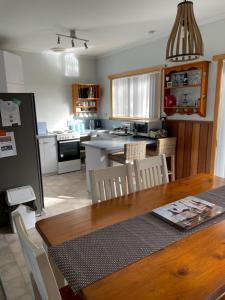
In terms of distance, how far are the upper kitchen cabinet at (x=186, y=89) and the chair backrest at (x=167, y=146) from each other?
0.51m

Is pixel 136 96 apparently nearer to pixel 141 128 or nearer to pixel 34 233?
pixel 141 128

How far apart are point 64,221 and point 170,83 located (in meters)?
3.10

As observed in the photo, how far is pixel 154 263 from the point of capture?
0.99 meters

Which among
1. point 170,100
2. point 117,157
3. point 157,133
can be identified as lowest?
point 117,157

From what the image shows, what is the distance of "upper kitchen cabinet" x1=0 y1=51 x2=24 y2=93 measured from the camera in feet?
11.9

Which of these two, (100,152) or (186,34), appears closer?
(186,34)

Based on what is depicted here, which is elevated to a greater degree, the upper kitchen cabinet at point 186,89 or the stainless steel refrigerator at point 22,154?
the upper kitchen cabinet at point 186,89

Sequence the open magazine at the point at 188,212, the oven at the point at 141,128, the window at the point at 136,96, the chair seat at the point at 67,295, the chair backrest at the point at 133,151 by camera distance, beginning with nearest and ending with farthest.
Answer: the chair seat at the point at 67,295, the open magazine at the point at 188,212, the chair backrest at the point at 133,151, the oven at the point at 141,128, the window at the point at 136,96

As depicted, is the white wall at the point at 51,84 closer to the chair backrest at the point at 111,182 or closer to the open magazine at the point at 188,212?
the chair backrest at the point at 111,182

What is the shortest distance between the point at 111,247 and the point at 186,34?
1.26 metres

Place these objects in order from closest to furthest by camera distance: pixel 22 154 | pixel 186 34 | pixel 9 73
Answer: pixel 186 34
pixel 22 154
pixel 9 73

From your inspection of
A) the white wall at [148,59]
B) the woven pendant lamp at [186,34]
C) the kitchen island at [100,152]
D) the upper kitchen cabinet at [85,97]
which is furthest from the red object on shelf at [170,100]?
the woven pendant lamp at [186,34]

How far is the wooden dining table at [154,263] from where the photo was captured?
Answer: 2.75 feet

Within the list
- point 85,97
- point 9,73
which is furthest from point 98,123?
point 9,73
